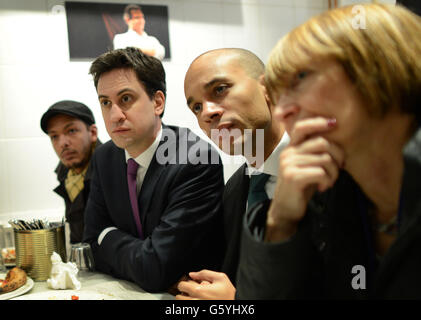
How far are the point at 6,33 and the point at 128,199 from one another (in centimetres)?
54

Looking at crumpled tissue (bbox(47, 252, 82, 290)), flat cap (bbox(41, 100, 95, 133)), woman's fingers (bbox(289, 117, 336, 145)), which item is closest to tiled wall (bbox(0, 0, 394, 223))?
flat cap (bbox(41, 100, 95, 133))

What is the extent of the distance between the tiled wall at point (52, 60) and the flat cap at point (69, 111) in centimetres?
2

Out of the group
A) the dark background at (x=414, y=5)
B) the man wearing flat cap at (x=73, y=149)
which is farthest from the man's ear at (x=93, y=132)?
the dark background at (x=414, y=5)

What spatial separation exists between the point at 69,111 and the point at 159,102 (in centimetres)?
33

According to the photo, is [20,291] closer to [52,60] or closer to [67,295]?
[67,295]

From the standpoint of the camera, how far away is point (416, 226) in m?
0.35

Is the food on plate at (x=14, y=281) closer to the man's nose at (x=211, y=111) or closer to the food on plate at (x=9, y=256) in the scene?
the food on plate at (x=9, y=256)

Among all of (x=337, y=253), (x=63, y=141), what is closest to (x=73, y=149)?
(x=63, y=141)

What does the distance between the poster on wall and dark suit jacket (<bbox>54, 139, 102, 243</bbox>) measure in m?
0.35

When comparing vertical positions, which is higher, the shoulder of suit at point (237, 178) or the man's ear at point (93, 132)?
the man's ear at point (93, 132)

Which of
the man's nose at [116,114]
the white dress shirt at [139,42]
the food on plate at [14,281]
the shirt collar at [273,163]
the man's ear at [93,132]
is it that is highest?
the white dress shirt at [139,42]

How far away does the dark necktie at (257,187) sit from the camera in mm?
648

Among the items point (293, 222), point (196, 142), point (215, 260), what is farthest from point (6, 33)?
point (293, 222)
